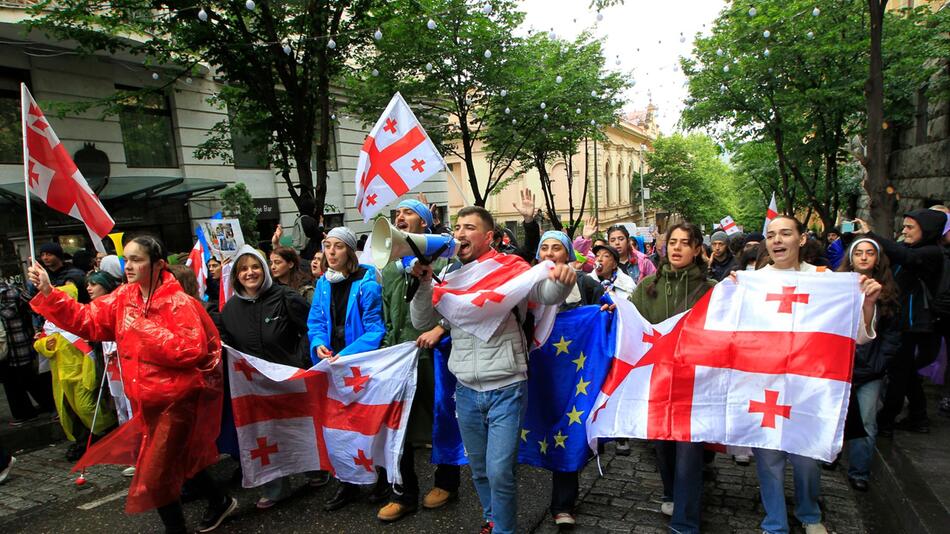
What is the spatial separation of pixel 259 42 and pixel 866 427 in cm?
1019

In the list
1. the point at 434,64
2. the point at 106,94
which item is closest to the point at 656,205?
the point at 434,64

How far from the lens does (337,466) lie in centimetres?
399

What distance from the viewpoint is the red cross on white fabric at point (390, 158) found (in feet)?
17.7

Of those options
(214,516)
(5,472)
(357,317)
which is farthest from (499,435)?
(5,472)

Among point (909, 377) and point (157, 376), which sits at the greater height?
point (157, 376)

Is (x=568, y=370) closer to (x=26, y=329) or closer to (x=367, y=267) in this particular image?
(x=367, y=267)

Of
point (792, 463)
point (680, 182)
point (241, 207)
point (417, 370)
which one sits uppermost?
point (680, 182)

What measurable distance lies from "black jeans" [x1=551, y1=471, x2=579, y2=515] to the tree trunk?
6.48 m

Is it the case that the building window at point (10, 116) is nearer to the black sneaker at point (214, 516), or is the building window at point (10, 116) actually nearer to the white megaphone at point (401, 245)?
the black sneaker at point (214, 516)

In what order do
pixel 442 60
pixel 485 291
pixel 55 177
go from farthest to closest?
pixel 442 60 → pixel 55 177 → pixel 485 291

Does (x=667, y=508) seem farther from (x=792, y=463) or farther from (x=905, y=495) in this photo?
(x=905, y=495)

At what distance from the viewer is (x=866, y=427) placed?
403cm

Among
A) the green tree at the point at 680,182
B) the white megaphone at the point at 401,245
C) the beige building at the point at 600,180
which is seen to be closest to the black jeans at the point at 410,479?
the white megaphone at the point at 401,245

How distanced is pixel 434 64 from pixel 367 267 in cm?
1133
